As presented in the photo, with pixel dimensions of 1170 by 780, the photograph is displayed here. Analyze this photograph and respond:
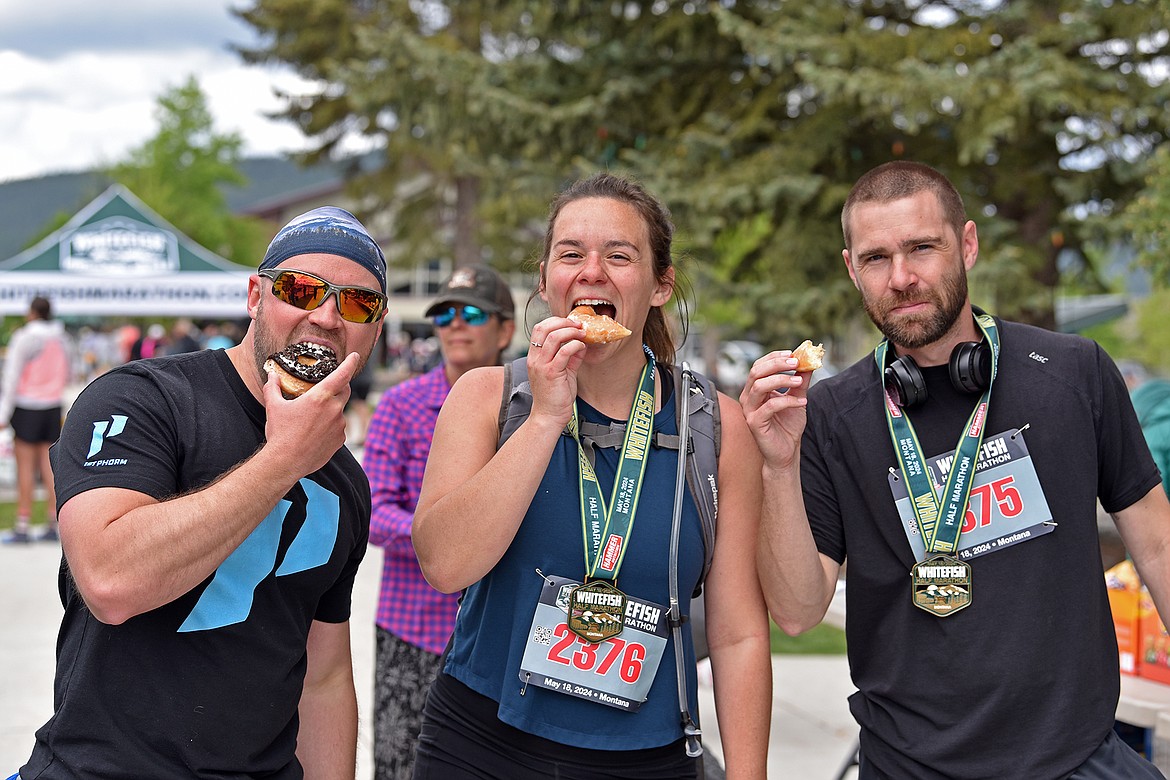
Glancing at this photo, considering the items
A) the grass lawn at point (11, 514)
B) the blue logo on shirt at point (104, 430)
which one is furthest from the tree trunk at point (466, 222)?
the blue logo on shirt at point (104, 430)

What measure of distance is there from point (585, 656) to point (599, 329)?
80 cm

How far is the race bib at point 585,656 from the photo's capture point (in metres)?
2.67

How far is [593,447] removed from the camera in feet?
9.27

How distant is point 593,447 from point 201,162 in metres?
64.0

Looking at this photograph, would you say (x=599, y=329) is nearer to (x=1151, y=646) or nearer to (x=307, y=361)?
(x=307, y=361)

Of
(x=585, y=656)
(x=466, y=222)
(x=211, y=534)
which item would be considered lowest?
(x=585, y=656)

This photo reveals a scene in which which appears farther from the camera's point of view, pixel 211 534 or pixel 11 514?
pixel 11 514

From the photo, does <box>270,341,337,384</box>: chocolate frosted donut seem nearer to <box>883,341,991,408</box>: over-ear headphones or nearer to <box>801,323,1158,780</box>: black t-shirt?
<box>801,323,1158,780</box>: black t-shirt

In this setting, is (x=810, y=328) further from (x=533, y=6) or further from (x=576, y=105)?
(x=533, y=6)

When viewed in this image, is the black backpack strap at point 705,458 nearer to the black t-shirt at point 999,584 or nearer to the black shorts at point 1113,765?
the black t-shirt at point 999,584

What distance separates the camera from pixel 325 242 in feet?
8.46

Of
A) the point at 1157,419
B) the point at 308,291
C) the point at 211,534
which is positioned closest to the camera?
the point at 211,534

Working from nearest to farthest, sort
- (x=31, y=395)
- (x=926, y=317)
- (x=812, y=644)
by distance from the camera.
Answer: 1. (x=926, y=317)
2. (x=812, y=644)
3. (x=31, y=395)

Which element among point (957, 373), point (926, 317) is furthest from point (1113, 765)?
point (926, 317)
